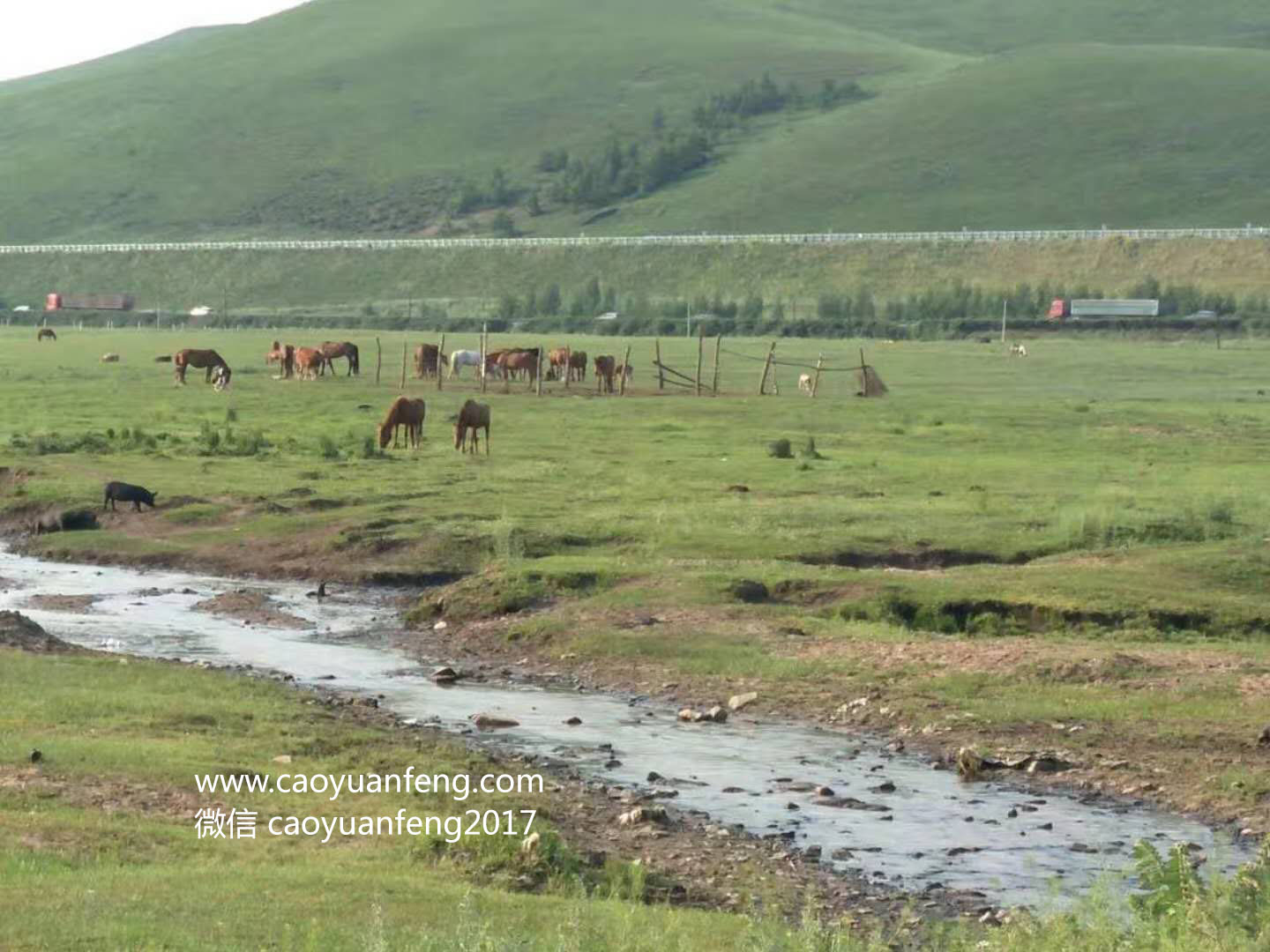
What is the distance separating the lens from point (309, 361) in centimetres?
5703

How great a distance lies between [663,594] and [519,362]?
33.0 m

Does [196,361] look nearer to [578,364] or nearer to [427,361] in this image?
[427,361]

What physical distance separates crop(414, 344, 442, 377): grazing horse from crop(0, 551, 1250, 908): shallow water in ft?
114

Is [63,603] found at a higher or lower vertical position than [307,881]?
lower

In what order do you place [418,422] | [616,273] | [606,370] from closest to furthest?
[418,422], [606,370], [616,273]

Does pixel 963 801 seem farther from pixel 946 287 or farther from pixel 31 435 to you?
pixel 946 287

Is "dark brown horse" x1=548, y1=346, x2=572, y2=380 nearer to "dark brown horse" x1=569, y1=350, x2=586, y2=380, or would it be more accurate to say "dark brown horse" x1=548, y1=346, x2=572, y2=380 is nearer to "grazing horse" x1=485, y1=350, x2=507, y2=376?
"dark brown horse" x1=569, y1=350, x2=586, y2=380

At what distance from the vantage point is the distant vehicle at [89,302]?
391ft

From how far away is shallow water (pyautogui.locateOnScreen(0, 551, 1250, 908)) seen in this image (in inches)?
530

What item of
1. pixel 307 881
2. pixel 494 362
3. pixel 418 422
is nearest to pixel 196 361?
pixel 494 362

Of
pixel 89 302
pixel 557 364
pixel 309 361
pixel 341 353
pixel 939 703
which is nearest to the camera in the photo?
pixel 939 703

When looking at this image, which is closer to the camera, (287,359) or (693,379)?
(693,379)

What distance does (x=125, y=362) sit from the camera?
220 feet

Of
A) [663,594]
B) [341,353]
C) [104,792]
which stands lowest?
[663,594]
